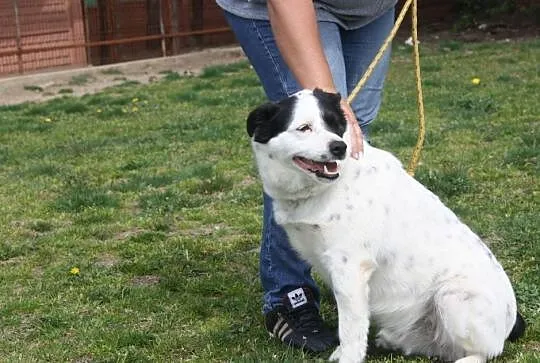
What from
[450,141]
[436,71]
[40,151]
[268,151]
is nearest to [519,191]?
[450,141]

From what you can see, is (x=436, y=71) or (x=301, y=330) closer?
(x=301, y=330)

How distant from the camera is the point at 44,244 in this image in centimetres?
557

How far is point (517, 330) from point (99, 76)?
37.9ft

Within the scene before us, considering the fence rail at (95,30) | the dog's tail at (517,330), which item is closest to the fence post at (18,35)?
the fence rail at (95,30)

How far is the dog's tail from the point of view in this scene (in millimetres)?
3645

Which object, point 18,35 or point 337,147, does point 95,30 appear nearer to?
point 18,35

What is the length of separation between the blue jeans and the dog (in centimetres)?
40

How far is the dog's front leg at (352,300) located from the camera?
3.37m

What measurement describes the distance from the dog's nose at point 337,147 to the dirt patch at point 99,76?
991cm

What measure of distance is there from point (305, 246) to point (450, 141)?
4.48 metres

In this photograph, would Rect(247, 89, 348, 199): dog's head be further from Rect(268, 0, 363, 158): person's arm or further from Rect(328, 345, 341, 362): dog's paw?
Rect(328, 345, 341, 362): dog's paw

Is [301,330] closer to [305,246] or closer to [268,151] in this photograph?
[305,246]

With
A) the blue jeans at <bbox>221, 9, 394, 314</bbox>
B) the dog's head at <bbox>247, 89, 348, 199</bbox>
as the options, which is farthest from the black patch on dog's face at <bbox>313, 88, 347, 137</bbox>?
the blue jeans at <bbox>221, 9, 394, 314</bbox>

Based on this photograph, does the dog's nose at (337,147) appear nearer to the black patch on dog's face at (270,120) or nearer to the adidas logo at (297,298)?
the black patch on dog's face at (270,120)
